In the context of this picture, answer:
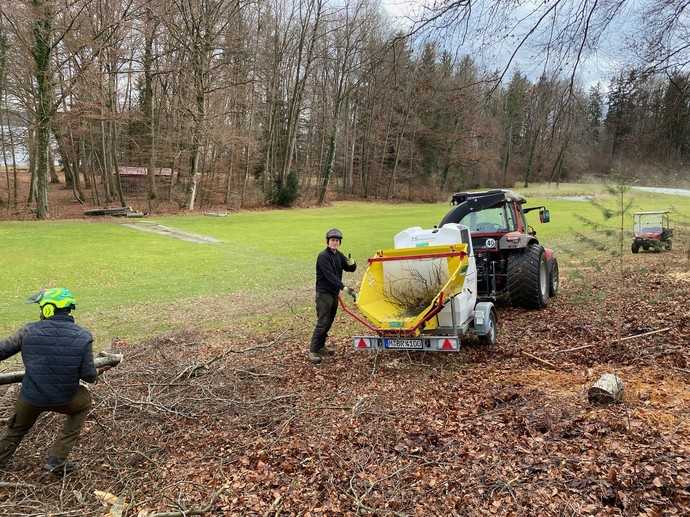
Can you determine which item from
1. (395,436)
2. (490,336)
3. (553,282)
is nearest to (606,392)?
(395,436)

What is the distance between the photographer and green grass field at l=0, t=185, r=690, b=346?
1152 cm

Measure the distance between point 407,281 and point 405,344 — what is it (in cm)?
127

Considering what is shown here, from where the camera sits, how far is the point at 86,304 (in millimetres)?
12766

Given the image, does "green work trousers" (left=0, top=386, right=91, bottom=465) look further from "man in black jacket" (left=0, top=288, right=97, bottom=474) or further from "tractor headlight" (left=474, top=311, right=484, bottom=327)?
"tractor headlight" (left=474, top=311, right=484, bottom=327)

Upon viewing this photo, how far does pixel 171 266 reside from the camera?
18.3 meters

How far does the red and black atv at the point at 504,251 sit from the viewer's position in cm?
895

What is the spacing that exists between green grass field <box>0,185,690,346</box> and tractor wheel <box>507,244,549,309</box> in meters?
1.21

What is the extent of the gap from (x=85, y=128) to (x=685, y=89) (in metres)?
37.6

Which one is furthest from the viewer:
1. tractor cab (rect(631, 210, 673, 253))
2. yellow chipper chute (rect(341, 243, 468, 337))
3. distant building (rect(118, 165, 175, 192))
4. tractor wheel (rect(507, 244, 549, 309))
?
distant building (rect(118, 165, 175, 192))

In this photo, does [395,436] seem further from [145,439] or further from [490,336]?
[490,336]

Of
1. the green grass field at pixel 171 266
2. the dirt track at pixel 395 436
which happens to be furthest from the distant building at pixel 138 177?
the dirt track at pixel 395 436

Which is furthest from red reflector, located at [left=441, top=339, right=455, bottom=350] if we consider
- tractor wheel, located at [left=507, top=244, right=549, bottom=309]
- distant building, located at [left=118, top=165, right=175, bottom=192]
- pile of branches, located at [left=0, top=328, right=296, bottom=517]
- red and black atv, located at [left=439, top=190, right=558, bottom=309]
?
distant building, located at [left=118, top=165, right=175, bottom=192]

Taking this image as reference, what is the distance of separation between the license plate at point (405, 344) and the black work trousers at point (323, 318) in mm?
1128

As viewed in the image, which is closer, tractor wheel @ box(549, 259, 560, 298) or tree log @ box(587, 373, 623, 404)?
tree log @ box(587, 373, 623, 404)
